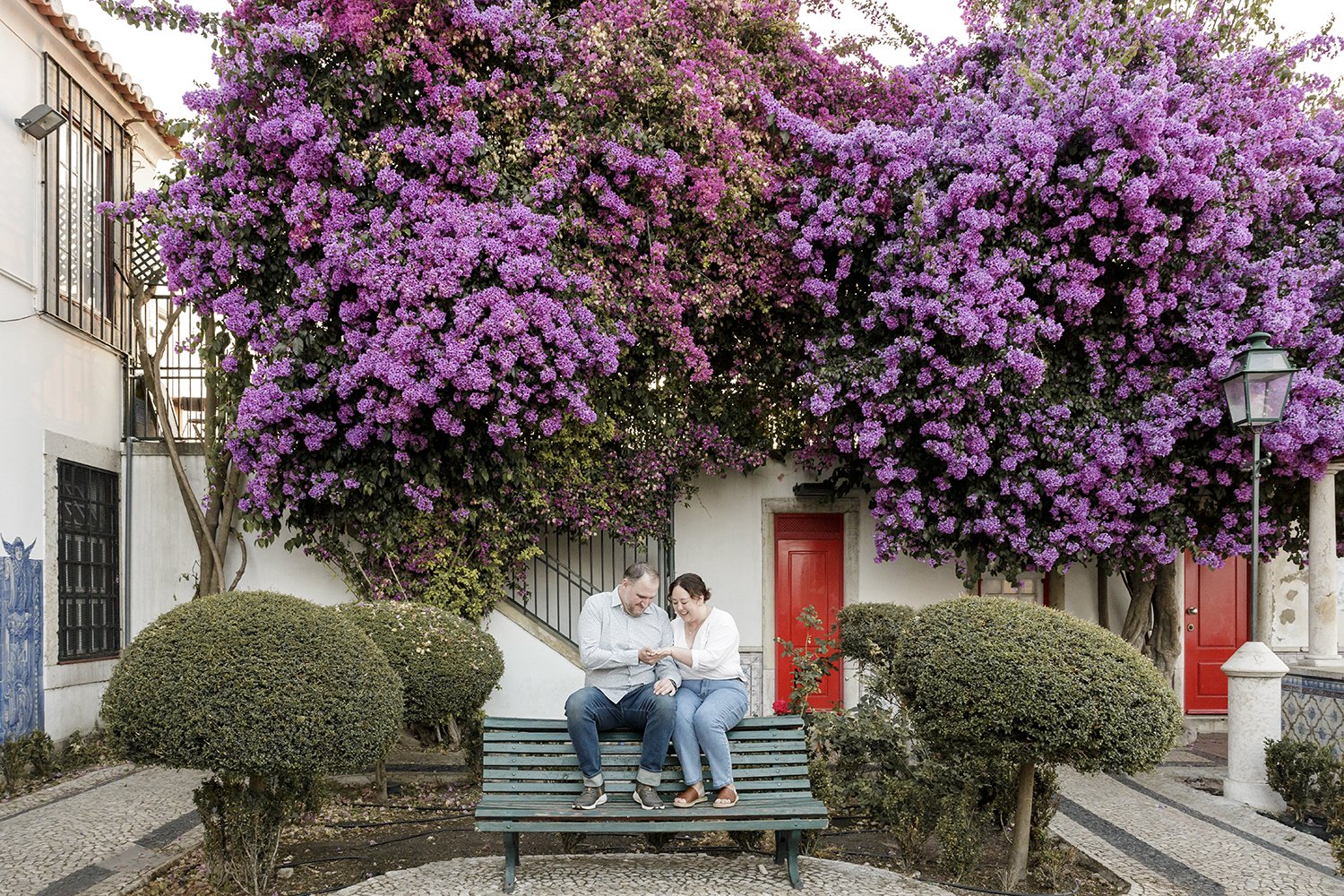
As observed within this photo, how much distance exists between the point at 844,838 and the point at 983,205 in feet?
18.1

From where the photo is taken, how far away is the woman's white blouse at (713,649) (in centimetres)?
539

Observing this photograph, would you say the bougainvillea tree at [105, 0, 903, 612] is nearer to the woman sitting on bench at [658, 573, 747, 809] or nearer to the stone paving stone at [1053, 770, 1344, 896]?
the woman sitting on bench at [658, 573, 747, 809]

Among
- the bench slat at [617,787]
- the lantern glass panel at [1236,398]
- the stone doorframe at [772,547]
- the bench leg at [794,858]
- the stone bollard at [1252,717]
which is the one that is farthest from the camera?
the stone doorframe at [772,547]

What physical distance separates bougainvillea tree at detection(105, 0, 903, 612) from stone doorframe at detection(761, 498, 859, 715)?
2450mm

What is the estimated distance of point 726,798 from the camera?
495 cm

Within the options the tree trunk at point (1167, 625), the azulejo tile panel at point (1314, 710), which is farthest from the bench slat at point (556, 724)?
the tree trunk at point (1167, 625)

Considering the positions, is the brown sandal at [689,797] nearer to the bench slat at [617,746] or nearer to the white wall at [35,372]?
the bench slat at [617,746]

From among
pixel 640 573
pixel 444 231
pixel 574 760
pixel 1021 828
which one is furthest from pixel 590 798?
pixel 444 231

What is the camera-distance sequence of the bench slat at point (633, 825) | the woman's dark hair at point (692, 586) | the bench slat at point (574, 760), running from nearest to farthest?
the bench slat at point (633, 825) < the bench slat at point (574, 760) < the woman's dark hair at point (692, 586)

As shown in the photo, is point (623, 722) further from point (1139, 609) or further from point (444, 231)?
point (1139, 609)

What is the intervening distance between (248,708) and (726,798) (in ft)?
7.42

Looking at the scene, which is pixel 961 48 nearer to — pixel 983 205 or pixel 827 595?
pixel 983 205

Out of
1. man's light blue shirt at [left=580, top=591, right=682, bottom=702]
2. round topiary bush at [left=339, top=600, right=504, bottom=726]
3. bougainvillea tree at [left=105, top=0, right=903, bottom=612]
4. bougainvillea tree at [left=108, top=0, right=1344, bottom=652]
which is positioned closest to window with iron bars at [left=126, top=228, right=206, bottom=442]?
bougainvillea tree at [left=105, top=0, right=903, bottom=612]

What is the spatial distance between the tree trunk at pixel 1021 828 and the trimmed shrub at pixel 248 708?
317 cm
